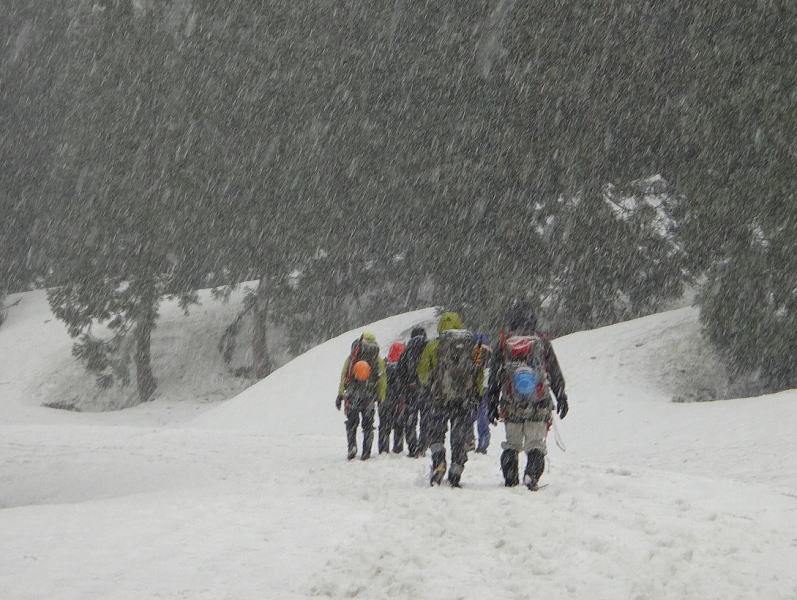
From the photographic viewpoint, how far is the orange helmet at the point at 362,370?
10.5 m

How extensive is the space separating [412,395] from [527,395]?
3.52 metres

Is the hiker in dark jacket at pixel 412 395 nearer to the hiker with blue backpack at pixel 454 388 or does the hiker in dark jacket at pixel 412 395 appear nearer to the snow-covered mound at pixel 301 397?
the hiker with blue backpack at pixel 454 388

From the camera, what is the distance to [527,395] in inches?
297

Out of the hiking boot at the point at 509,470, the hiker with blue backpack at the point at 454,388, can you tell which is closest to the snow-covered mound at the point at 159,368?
the hiker with blue backpack at the point at 454,388

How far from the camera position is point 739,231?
15859mm

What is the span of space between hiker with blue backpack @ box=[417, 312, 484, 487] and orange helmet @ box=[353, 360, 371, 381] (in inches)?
89.5

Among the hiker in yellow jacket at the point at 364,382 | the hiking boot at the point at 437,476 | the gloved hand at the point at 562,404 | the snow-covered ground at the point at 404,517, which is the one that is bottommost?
the snow-covered ground at the point at 404,517

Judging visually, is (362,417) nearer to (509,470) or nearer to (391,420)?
(391,420)

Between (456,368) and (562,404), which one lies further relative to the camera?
(456,368)

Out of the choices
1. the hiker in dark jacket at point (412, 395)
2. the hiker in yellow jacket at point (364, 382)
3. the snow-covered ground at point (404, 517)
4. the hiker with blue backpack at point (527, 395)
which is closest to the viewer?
the snow-covered ground at point (404, 517)

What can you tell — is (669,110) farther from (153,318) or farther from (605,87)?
(153,318)

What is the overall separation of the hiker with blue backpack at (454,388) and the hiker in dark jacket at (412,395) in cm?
182

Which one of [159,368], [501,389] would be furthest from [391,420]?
[159,368]

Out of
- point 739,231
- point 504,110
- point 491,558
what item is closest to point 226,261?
point 504,110
